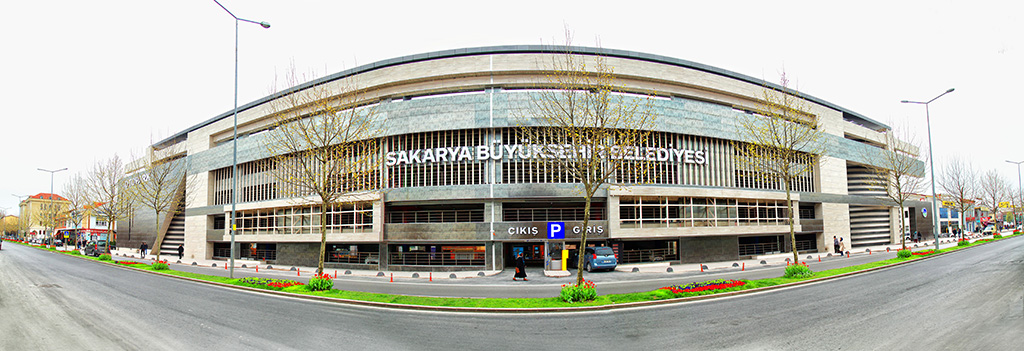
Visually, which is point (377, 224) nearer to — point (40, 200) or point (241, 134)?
point (241, 134)

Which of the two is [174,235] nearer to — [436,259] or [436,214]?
[436,214]

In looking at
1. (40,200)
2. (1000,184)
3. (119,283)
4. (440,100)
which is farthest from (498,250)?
(40,200)

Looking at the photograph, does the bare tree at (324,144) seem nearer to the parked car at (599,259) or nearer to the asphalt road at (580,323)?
→ the asphalt road at (580,323)

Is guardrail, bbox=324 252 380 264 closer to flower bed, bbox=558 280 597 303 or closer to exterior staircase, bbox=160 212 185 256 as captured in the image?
flower bed, bbox=558 280 597 303

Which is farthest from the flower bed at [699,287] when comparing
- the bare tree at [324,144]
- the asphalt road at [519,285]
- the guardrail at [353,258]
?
the guardrail at [353,258]

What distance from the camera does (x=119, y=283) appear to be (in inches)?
917

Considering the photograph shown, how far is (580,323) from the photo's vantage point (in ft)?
41.3

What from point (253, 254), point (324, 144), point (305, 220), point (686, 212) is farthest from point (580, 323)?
point (253, 254)

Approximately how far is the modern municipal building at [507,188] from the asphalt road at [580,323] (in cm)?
1469

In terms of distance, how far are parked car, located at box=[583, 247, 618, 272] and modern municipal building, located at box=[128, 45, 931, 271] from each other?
2091 mm

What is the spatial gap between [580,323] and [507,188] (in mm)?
20090

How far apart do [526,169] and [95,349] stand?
25.7 meters

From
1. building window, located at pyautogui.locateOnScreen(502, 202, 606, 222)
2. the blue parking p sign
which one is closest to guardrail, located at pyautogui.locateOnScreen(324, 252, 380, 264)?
building window, located at pyautogui.locateOnScreen(502, 202, 606, 222)

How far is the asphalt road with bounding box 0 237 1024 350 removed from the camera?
10062 millimetres
